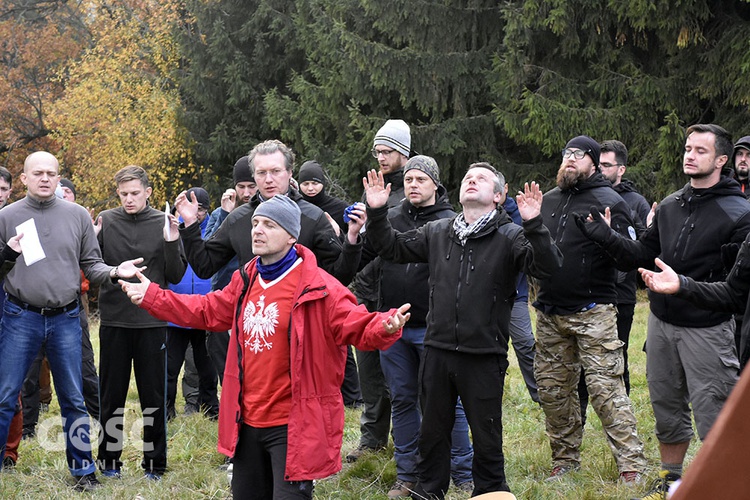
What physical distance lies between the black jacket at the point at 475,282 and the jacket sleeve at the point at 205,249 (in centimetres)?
110

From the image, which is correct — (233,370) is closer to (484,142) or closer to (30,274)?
(30,274)

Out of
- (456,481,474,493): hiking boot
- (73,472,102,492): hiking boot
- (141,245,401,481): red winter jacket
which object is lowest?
(73,472,102,492): hiking boot

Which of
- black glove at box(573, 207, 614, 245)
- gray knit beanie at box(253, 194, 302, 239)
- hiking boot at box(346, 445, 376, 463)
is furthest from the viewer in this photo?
hiking boot at box(346, 445, 376, 463)

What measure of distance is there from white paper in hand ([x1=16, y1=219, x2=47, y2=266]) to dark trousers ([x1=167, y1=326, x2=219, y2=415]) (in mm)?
2403

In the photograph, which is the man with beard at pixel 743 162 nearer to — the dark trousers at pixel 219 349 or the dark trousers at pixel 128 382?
the dark trousers at pixel 219 349

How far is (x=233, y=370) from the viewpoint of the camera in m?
4.33

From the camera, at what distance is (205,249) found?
559 centimetres

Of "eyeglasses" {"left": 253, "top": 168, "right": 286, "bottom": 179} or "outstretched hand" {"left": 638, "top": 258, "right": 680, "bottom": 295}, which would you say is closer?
"outstretched hand" {"left": 638, "top": 258, "right": 680, "bottom": 295}

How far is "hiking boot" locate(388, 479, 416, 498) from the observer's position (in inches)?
224

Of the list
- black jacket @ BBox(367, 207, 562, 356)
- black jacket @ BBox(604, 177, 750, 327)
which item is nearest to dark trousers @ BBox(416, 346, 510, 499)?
black jacket @ BBox(367, 207, 562, 356)

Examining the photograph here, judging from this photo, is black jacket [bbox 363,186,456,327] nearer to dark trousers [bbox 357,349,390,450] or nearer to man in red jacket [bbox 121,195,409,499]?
dark trousers [bbox 357,349,390,450]

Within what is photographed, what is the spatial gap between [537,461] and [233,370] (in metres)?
2.90

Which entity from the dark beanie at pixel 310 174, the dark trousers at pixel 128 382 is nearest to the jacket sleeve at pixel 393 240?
the dark trousers at pixel 128 382

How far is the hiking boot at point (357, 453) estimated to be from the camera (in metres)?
6.51
